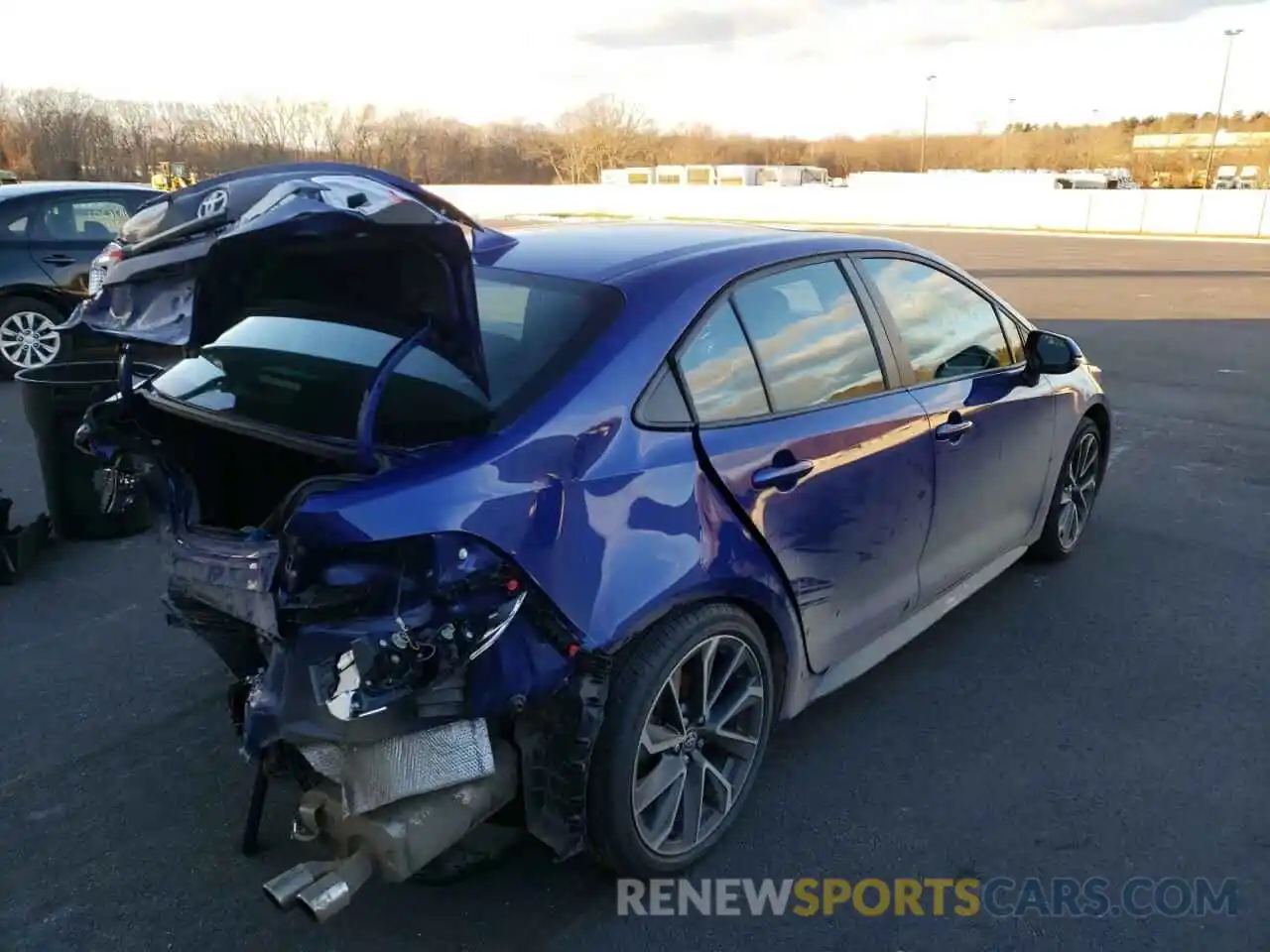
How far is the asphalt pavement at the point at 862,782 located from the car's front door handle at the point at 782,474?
1.03 metres

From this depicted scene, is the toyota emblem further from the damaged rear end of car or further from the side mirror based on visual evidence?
the side mirror

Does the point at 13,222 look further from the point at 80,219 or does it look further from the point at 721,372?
Answer: the point at 721,372

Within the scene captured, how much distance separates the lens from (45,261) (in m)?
8.55

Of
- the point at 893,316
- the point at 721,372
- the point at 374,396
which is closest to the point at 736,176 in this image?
the point at 893,316

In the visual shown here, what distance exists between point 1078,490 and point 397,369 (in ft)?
11.9

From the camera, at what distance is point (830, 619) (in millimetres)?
3039

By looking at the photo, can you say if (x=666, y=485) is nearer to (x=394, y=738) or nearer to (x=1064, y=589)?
(x=394, y=738)

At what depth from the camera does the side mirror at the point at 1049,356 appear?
3.91 metres

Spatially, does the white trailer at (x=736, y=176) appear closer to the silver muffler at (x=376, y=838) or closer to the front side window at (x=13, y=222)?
the front side window at (x=13, y=222)

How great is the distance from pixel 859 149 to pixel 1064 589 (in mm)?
123597

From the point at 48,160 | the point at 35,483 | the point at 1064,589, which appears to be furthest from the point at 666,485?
the point at 48,160

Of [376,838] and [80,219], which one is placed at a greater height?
[80,219]

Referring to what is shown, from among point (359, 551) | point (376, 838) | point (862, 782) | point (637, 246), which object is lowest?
point (862, 782)

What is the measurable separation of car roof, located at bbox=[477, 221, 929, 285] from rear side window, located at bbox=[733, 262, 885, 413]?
4.3 inches
